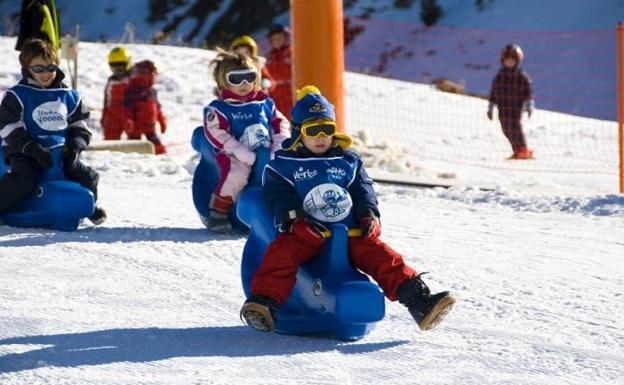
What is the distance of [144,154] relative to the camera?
35.5 ft

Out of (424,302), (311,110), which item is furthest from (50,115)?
(424,302)

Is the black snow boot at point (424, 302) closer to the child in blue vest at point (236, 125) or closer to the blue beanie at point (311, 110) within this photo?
the blue beanie at point (311, 110)

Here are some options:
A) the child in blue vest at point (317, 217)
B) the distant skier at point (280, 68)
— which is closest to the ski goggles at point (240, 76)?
the child in blue vest at point (317, 217)

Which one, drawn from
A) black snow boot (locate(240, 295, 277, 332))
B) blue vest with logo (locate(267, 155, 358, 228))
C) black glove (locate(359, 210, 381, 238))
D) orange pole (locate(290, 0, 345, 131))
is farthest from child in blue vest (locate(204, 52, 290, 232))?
orange pole (locate(290, 0, 345, 131))

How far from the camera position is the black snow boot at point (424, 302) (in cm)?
455

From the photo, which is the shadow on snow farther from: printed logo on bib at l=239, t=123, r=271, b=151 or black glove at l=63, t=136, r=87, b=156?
black glove at l=63, t=136, r=87, b=156

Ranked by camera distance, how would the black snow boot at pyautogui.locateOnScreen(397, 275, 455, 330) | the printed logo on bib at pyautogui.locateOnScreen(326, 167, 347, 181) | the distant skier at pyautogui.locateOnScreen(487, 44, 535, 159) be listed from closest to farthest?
the black snow boot at pyautogui.locateOnScreen(397, 275, 455, 330) → the printed logo on bib at pyautogui.locateOnScreen(326, 167, 347, 181) → the distant skier at pyautogui.locateOnScreen(487, 44, 535, 159)

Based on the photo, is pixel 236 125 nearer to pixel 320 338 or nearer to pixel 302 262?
pixel 302 262

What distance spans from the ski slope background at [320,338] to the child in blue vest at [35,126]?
0.99 ft

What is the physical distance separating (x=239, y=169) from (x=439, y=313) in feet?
8.87

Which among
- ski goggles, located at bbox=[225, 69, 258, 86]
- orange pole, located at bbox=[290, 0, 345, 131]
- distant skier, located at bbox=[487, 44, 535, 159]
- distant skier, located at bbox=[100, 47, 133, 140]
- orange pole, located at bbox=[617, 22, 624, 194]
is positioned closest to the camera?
ski goggles, located at bbox=[225, 69, 258, 86]

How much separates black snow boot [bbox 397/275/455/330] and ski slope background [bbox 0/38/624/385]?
0.11 metres

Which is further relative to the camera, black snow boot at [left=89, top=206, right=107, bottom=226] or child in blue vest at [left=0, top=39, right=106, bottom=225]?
black snow boot at [left=89, top=206, right=107, bottom=226]

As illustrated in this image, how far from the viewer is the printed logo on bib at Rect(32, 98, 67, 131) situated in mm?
6926
